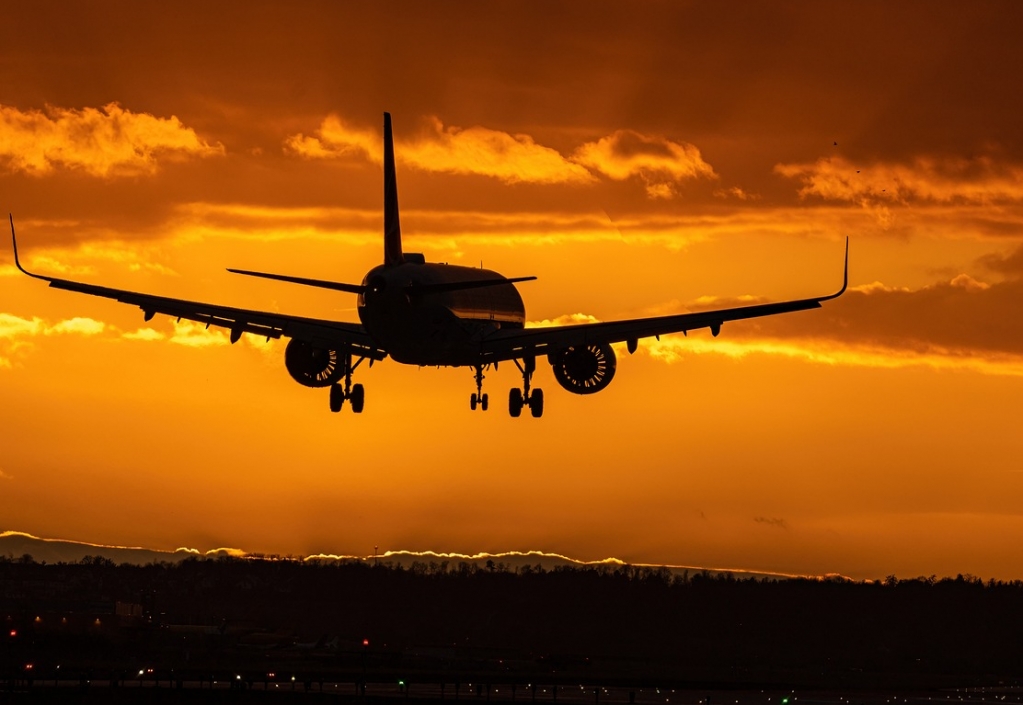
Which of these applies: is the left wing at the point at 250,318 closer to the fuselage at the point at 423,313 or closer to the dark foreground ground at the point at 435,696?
the fuselage at the point at 423,313

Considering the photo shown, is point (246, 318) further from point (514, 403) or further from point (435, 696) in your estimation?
point (435, 696)

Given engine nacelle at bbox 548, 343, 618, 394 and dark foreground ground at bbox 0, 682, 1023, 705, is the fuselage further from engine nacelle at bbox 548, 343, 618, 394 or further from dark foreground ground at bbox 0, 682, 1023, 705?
dark foreground ground at bbox 0, 682, 1023, 705

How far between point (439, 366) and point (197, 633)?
103873mm

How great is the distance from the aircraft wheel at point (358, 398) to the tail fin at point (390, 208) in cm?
745

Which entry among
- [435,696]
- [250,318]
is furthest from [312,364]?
[435,696]

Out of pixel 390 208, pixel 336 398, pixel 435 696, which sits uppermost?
pixel 390 208

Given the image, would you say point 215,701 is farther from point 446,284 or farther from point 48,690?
point 446,284

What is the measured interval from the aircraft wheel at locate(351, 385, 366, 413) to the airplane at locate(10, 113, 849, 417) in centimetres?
6

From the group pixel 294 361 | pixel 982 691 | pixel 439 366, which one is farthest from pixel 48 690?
pixel 982 691

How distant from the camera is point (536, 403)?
103062 mm

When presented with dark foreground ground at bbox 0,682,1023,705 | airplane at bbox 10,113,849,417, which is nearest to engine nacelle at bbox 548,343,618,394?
airplane at bbox 10,113,849,417

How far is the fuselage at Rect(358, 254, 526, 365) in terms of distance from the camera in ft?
308

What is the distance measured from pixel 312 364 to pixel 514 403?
Answer: 43.3 ft

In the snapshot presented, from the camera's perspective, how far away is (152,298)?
336 feet
